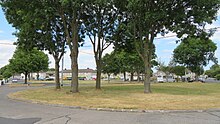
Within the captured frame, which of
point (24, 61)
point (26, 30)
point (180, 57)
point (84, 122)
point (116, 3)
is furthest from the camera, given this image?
point (180, 57)

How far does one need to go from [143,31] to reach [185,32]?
138 inches

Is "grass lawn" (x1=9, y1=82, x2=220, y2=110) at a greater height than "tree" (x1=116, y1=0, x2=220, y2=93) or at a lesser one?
lesser

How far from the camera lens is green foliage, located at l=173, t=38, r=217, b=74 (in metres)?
64.7

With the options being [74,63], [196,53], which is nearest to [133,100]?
[74,63]

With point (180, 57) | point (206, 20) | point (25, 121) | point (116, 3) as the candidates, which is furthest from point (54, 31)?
point (180, 57)

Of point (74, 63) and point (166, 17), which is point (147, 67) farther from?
point (74, 63)

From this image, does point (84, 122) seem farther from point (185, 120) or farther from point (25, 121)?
point (185, 120)

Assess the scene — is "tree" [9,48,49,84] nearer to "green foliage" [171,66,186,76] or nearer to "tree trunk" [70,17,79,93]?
"tree trunk" [70,17,79,93]

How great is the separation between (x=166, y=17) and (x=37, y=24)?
33.5 feet

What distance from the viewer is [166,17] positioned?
2183cm

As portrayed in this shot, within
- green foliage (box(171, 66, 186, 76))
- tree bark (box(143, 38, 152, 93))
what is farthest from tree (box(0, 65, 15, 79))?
green foliage (box(171, 66, 186, 76))

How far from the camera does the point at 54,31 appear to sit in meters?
29.6

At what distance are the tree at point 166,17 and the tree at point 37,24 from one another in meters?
6.66

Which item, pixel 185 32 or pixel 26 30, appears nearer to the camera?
pixel 185 32
